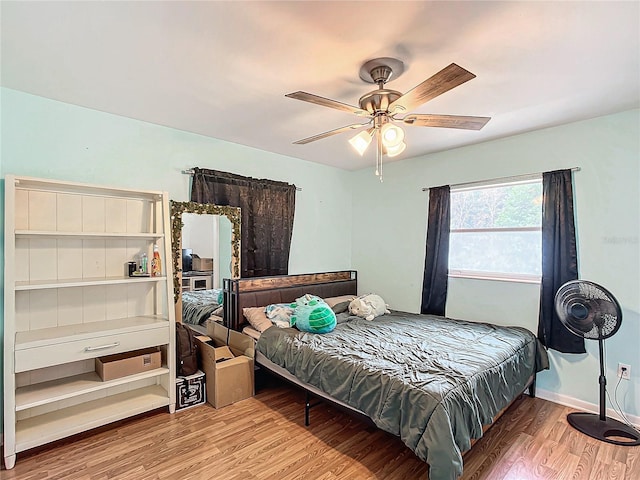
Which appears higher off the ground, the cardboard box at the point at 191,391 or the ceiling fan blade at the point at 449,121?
the ceiling fan blade at the point at 449,121

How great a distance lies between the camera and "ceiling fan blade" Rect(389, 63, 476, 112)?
153 cm

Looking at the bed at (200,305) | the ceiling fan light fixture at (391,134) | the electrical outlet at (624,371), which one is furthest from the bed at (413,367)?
the ceiling fan light fixture at (391,134)

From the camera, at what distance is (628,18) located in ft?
5.10

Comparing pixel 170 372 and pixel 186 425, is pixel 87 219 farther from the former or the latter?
Result: pixel 186 425

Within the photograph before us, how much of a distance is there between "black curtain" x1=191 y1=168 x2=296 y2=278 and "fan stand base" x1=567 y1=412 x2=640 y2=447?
2980 mm

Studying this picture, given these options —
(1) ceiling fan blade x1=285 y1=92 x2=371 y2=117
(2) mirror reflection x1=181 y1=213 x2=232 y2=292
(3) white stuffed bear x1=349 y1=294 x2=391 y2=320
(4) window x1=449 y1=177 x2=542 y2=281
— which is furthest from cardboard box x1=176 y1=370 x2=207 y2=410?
(4) window x1=449 y1=177 x2=542 y2=281

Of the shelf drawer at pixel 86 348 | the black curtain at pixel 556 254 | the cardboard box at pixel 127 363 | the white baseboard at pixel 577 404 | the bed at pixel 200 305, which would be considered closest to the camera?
the shelf drawer at pixel 86 348

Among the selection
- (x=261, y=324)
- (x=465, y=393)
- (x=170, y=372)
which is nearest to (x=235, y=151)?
(x=261, y=324)

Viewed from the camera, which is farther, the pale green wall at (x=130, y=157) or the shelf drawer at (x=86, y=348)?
the pale green wall at (x=130, y=157)

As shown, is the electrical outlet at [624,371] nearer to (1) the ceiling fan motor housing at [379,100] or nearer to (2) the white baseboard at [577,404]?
(2) the white baseboard at [577,404]

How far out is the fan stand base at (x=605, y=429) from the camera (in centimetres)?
241

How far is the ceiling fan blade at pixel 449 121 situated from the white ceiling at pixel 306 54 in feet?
0.93

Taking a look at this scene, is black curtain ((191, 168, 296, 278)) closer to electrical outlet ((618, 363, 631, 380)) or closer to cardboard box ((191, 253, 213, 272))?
cardboard box ((191, 253, 213, 272))

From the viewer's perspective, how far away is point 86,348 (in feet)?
7.63
